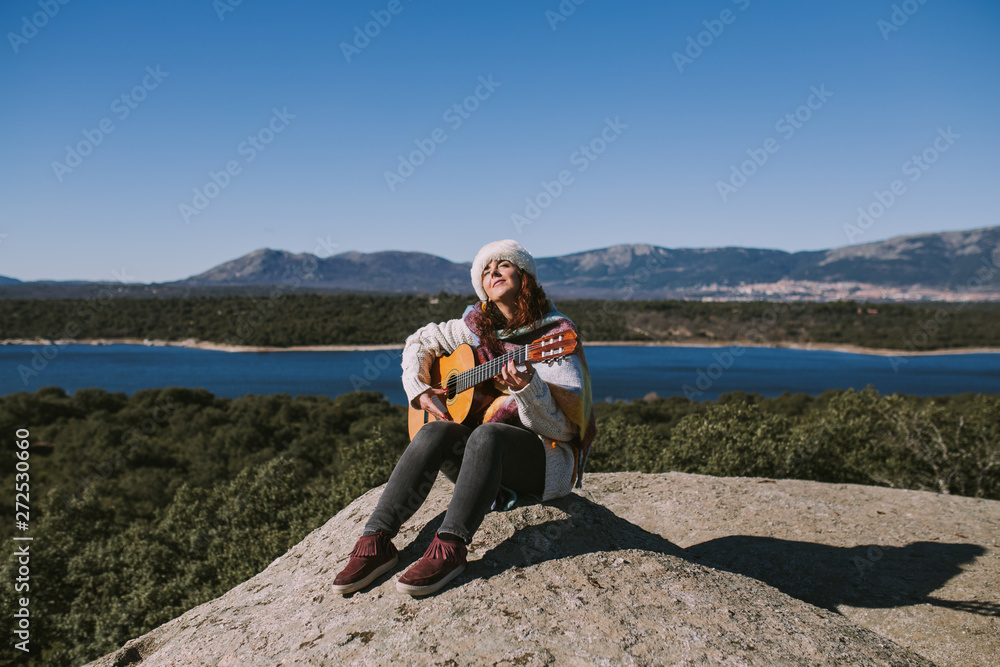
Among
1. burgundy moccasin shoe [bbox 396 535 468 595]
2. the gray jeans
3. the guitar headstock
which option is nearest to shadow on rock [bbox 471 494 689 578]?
burgundy moccasin shoe [bbox 396 535 468 595]

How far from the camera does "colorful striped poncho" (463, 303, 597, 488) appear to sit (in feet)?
13.3

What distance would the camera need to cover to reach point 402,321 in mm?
89125

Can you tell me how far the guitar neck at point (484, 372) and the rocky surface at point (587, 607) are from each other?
3.11ft

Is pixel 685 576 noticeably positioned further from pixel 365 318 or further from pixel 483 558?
pixel 365 318

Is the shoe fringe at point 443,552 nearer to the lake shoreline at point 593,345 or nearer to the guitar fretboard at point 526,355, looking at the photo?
the guitar fretboard at point 526,355

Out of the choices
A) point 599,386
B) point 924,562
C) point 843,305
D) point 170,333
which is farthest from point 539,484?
point 843,305

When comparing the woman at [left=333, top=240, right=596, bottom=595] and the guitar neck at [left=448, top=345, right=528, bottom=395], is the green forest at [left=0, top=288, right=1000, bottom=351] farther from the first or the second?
the guitar neck at [left=448, top=345, right=528, bottom=395]

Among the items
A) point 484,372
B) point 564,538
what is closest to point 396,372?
point 564,538

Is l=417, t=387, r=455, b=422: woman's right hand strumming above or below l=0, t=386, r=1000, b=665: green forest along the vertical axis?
above

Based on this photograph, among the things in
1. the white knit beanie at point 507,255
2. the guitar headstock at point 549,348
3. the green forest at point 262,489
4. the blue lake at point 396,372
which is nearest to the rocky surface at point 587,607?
the guitar headstock at point 549,348

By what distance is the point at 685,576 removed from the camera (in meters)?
4.20

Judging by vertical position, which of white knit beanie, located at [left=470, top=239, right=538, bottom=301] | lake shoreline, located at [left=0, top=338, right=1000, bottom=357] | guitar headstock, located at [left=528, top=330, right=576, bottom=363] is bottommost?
lake shoreline, located at [left=0, top=338, right=1000, bottom=357]

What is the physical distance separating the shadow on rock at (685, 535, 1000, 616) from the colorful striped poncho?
6.78 feet

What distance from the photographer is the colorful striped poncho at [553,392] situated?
4.05m
